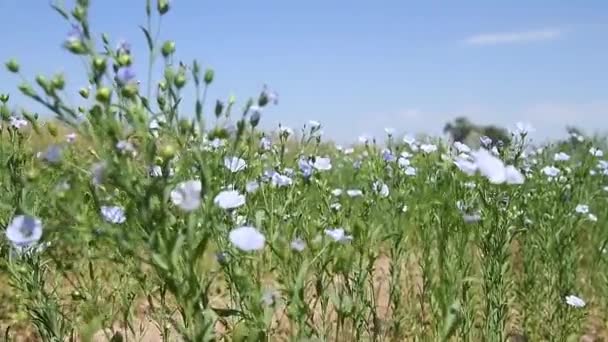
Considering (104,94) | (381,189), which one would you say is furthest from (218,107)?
(381,189)

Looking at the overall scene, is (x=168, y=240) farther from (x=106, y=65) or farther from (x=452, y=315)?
(x=452, y=315)

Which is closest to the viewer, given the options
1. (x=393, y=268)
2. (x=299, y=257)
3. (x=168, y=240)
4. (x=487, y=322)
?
(x=168, y=240)

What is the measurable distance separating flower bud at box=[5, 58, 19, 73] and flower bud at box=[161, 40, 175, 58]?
0.46m

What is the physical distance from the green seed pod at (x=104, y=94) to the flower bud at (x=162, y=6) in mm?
368

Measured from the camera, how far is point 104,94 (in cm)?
162

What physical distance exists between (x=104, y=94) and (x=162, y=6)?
15.4 inches

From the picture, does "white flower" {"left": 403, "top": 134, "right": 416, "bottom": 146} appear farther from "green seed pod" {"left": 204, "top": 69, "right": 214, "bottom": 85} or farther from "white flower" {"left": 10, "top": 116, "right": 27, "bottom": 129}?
"green seed pod" {"left": 204, "top": 69, "right": 214, "bottom": 85}

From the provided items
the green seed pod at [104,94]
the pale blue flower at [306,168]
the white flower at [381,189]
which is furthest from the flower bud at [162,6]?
the white flower at [381,189]

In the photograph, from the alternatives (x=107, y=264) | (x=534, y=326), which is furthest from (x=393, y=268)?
(x=107, y=264)

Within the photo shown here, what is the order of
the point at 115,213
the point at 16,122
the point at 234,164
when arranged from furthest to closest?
the point at 16,122
the point at 234,164
the point at 115,213

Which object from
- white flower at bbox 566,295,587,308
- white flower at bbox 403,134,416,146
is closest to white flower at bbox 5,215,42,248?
white flower at bbox 566,295,587,308

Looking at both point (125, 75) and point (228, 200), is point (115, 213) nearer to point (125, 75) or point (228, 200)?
point (228, 200)

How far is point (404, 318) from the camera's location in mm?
3459

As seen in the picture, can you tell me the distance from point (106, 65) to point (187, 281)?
51 cm
